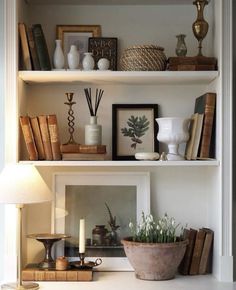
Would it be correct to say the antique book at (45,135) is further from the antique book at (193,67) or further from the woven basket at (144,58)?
the antique book at (193,67)

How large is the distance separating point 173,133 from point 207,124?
0.16 m

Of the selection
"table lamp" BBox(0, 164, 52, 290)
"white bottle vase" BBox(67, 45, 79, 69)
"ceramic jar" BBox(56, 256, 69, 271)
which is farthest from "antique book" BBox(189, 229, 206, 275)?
"white bottle vase" BBox(67, 45, 79, 69)

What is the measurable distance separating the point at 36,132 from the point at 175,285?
2.98 feet

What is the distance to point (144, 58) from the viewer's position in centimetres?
242

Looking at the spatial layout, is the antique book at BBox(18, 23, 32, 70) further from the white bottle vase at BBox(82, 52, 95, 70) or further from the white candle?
the white candle

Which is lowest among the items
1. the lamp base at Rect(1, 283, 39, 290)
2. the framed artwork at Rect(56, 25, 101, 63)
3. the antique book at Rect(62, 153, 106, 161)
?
the lamp base at Rect(1, 283, 39, 290)

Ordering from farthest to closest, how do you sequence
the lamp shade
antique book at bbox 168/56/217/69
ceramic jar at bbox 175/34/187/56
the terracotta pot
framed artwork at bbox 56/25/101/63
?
framed artwork at bbox 56/25/101/63 → ceramic jar at bbox 175/34/187/56 → antique book at bbox 168/56/217/69 → the terracotta pot → the lamp shade

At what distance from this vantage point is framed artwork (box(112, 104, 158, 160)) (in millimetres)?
2615

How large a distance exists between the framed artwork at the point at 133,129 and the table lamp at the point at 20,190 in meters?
0.48

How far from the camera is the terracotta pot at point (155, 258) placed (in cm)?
231

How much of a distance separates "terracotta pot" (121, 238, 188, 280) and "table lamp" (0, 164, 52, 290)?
428 mm

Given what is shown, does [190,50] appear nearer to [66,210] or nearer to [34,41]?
[34,41]

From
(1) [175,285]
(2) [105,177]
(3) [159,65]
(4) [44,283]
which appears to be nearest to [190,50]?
(3) [159,65]

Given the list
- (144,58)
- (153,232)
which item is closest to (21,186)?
(153,232)
